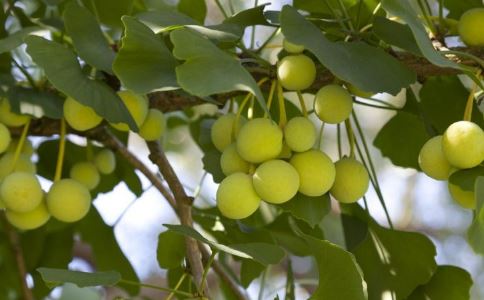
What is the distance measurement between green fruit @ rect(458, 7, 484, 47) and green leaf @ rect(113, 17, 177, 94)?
1.21 ft

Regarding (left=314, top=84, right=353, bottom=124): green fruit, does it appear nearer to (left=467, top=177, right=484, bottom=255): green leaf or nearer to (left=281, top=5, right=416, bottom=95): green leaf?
(left=281, top=5, right=416, bottom=95): green leaf

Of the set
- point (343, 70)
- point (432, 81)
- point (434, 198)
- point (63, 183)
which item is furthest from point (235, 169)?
point (434, 198)

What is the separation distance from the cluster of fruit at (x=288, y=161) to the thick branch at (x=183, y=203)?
16 centimetres

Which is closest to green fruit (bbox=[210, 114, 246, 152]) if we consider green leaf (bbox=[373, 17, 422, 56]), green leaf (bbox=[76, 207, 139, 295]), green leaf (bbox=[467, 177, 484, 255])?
green leaf (bbox=[373, 17, 422, 56])

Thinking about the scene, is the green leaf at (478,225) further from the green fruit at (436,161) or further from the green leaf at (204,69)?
the green leaf at (204,69)

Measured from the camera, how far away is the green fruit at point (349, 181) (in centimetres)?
104

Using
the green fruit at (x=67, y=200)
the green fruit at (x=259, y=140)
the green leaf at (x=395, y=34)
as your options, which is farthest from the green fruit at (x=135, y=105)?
the green leaf at (x=395, y=34)

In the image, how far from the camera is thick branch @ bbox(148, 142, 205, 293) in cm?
114

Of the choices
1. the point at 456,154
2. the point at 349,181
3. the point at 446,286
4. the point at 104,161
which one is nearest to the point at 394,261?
the point at 446,286

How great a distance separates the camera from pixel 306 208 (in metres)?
1.03

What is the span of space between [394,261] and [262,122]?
15.7 inches

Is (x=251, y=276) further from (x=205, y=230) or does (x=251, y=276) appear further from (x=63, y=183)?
(x=63, y=183)

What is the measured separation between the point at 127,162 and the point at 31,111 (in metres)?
0.42

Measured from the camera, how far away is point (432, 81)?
1.27 meters
